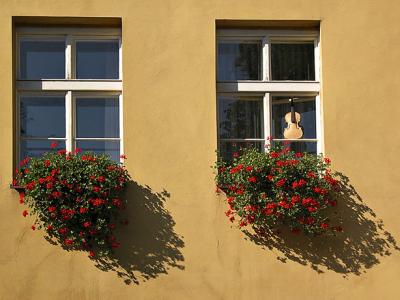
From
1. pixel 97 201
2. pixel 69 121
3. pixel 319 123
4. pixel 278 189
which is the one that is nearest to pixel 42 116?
pixel 69 121

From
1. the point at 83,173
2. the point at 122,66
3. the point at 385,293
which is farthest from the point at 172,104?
the point at 385,293

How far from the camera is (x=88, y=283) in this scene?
7543 mm

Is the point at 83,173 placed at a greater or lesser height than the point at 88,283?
greater

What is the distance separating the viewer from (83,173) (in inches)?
287

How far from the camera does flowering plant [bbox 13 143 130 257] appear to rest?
23.7 feet

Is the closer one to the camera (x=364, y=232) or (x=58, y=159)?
(x=58, y=159)

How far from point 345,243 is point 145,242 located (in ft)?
7.20

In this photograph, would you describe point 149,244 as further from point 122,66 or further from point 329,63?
point 329,63

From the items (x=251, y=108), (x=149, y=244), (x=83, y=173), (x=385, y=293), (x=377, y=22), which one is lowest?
(x=385, y=293)

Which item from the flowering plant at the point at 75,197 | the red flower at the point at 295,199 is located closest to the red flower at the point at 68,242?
the flowering plant at the point at 75,197

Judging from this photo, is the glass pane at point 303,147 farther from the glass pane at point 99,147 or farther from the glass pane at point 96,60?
the glass pane at point 96,60

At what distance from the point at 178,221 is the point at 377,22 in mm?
3154

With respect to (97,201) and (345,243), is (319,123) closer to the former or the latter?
(345,243)

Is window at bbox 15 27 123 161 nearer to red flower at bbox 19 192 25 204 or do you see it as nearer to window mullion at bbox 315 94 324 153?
red flower at bbox 19 192 25 204
